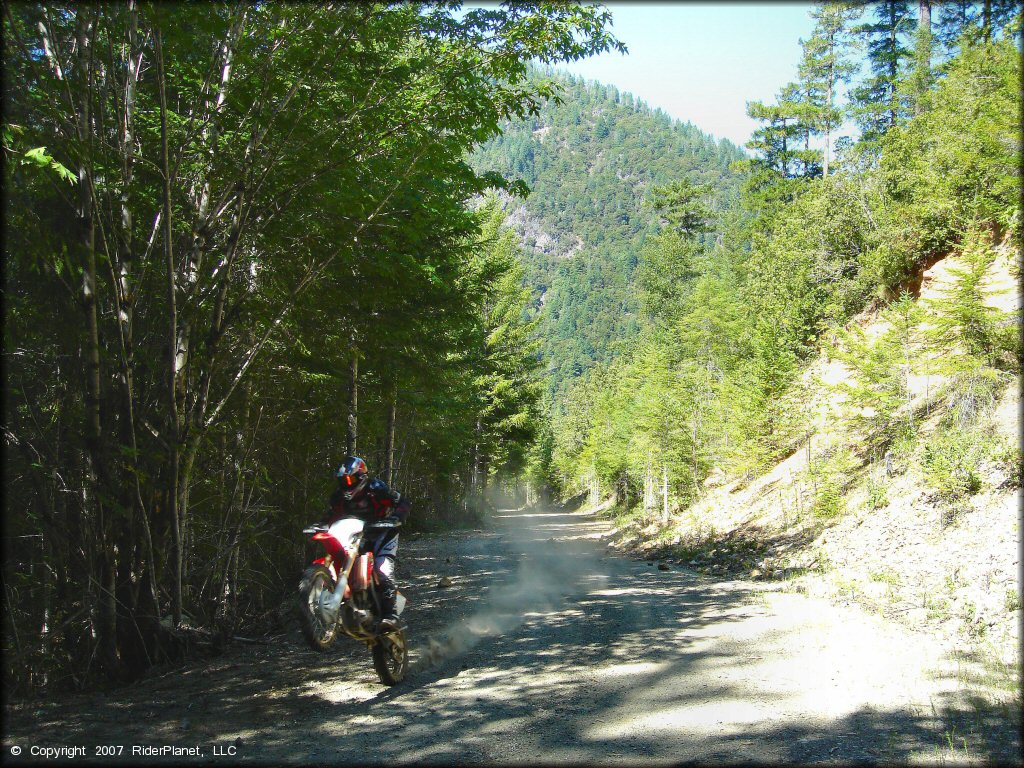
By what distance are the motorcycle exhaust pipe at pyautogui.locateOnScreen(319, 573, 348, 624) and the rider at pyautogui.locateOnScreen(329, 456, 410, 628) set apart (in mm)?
592

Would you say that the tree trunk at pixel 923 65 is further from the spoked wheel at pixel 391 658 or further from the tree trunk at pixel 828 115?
the spoked wheel at pixel 391 658

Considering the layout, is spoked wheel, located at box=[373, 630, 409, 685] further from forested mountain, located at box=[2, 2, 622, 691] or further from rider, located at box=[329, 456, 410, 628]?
forested mountain, located at box=[2, 2, 622, 691]

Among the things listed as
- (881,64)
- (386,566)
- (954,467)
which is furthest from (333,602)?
(881,64)

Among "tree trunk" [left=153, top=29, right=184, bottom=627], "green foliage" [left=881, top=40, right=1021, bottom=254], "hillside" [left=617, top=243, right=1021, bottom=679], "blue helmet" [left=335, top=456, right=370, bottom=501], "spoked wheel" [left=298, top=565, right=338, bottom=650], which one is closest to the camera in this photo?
"spoked wheel" [left=298, top=565, right=338, bottom=650]

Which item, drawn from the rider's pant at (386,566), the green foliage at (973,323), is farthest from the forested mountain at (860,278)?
the rider's pant at (386,566)

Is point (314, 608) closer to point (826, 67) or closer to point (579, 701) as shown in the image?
point (579, 701)

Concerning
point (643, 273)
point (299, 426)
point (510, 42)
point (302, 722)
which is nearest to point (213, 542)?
point (299, 426)

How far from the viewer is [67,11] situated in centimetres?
612

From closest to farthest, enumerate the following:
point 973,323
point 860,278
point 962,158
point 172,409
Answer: point 172,409 → point 973,323 → point 962,158 → point 860,278

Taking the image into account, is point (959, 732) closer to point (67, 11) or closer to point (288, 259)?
point (288, 259)

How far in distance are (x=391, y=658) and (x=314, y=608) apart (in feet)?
3.73

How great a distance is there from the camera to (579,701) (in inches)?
205

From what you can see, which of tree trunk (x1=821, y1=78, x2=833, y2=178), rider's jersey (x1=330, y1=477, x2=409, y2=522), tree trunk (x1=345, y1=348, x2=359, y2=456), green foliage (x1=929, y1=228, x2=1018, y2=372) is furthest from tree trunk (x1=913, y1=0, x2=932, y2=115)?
rider's jersey (x1=330, y1=477, x2=409, y2=522)

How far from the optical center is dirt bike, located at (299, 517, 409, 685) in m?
5.11
